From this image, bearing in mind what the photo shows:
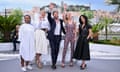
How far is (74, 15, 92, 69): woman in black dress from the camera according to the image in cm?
790

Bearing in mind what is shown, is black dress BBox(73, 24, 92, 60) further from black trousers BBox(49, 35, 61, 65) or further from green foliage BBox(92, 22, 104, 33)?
green foliage BBox(92, 22, 104, 33)

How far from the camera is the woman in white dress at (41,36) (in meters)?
7.84

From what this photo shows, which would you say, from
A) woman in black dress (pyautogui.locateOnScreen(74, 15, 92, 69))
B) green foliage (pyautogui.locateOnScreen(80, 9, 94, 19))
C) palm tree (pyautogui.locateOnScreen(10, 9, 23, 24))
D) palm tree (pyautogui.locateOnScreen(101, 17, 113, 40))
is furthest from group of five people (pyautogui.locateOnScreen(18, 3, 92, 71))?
green foliage (pyautogui.locateOnScreen(80, 9, 94, 19))

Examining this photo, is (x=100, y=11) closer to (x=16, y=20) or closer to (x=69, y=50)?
(x=16, y=20)

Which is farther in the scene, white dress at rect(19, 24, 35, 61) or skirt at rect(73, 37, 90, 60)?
skirt at rect(73, 37, 90, 60)

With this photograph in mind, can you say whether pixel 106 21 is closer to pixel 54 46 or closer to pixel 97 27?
pixel 97 27

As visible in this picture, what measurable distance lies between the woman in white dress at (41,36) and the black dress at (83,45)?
808 mm

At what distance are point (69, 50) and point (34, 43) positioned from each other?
126cm

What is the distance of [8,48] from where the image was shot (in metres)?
14.0

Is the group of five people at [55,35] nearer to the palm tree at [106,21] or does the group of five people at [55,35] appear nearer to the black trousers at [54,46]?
the black trousers at [54,46]

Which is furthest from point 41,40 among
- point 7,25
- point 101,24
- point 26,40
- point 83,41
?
point 101,24

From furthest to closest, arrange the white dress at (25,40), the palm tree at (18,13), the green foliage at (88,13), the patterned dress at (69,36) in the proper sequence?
the green foliage at (88,13)
the palm tree at (18,13)
the patterned dress at (69,36)
the white dress at (25,40)

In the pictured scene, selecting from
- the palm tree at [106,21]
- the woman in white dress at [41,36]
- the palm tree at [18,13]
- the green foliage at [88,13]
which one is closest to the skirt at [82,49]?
the woman in white dress at [41,36]

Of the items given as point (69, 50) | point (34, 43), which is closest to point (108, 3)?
point (69, 50)
